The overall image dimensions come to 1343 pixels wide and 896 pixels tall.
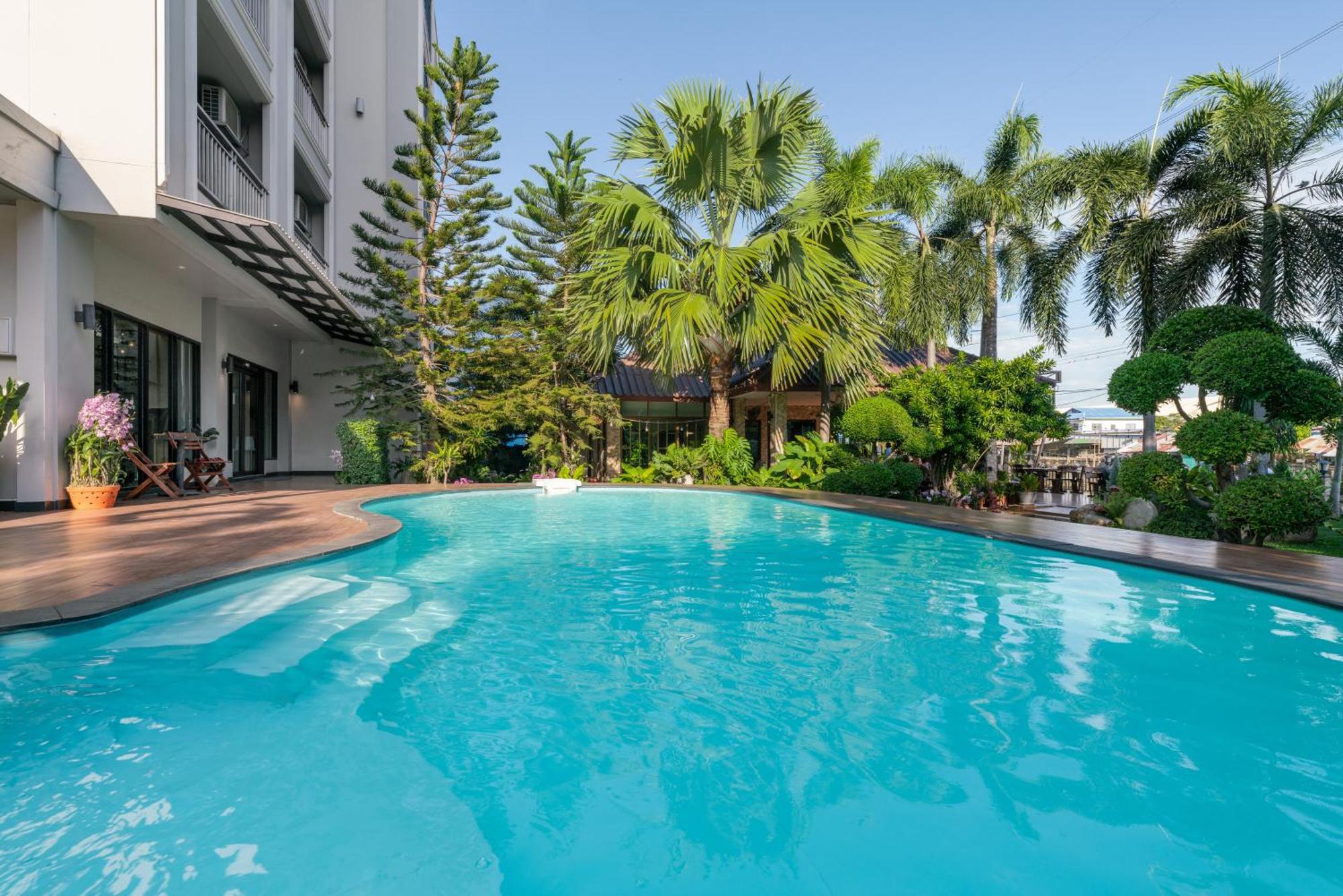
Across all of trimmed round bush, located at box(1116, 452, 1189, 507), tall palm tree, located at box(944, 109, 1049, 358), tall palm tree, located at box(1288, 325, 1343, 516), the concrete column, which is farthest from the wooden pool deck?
tall palm tree, located at box(944, 109, 1049, 358)

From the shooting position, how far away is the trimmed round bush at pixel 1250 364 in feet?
21.8

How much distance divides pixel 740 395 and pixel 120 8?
12968 millimetres

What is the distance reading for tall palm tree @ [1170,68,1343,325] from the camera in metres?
9.23

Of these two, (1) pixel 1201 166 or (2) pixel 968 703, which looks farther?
(1) pixel 1201 166

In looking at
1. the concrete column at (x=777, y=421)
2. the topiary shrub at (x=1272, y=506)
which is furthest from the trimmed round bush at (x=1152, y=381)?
the concrete column at (x=777, y=421)

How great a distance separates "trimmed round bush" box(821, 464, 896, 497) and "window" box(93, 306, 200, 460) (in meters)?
10.6

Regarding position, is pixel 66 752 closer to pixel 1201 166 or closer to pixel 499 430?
pixel 499 430

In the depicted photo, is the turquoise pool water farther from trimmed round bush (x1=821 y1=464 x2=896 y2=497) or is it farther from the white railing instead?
the white railing

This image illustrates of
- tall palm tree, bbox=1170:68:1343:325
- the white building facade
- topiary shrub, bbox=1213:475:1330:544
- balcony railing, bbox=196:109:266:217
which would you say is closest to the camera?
topiary shrub, bbox=1213:475:1330:544

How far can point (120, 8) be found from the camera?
7176mm

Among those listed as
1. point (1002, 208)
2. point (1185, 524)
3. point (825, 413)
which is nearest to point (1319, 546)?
point (1185, 524)

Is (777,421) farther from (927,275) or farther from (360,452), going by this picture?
(360,452)

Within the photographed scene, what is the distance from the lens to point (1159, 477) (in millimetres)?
7391

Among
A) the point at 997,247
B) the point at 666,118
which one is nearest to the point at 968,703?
the point at 666,118
